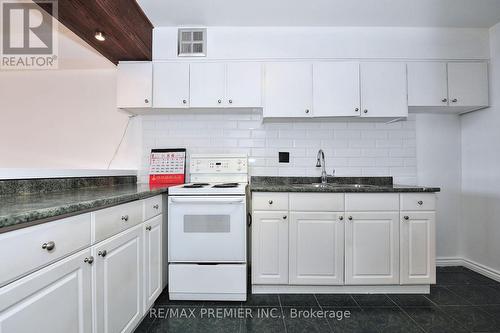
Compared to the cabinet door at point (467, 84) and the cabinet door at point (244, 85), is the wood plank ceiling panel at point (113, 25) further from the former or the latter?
the cabinet door at point (467, 84)

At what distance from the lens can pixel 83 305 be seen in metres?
1.05

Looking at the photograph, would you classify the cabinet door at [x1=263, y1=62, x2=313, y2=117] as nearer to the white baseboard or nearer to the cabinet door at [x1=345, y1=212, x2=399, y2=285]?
the cabinet door at [x1=345, y1=212, x2=399, y2=285]

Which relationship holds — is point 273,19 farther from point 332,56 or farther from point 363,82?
point 363,82

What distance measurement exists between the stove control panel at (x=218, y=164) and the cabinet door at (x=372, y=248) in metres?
1.10

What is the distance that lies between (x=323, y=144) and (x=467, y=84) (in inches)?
55.4

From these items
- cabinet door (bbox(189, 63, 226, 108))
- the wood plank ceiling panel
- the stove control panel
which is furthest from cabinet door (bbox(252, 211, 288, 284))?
the wood plank ceiling panel

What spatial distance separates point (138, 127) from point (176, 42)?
0.96 meters

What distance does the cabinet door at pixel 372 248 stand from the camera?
1979 mm

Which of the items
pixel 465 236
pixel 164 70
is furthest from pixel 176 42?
pixel 465 236

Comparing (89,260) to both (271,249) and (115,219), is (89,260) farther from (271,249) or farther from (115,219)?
(271,249)

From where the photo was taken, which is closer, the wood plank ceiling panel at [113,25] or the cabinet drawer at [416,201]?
the wood plank ceiling panel at [113,25]

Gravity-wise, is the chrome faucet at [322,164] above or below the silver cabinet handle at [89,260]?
above

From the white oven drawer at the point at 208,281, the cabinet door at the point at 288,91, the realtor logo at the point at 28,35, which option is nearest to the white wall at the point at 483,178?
the cabinet door at the point at 288,91

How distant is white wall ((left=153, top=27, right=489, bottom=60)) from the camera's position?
2309 mm
